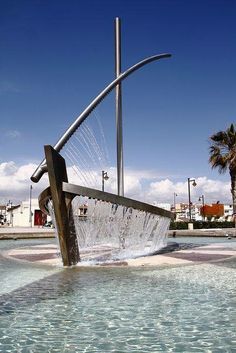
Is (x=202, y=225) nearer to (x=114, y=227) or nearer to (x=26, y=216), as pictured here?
(x=114, y=227)

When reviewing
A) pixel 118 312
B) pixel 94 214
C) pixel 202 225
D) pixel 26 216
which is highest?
pixel 26 216

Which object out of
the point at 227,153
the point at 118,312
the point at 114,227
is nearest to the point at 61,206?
the point at 114,227

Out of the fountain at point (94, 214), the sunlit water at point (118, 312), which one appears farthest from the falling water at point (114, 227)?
the sunlit water at point (118, 312)

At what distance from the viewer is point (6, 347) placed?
4027mm

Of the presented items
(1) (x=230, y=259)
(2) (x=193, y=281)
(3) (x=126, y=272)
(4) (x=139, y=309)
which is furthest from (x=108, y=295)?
(1) (x=230, y=259)

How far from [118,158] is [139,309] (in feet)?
31.7

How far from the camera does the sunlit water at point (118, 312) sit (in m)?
4.14

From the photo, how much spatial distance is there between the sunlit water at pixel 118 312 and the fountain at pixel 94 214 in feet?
5.06

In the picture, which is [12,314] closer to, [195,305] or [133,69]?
[195,305]

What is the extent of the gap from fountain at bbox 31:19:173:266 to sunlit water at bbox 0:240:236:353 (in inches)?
60.7

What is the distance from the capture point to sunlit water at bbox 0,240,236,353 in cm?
414

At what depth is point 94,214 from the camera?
36.2 feet

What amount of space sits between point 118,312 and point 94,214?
223 inches

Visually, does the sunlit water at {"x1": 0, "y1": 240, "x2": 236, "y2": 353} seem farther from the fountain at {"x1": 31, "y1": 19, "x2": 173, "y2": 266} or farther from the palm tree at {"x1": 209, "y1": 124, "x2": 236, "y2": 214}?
the palm tree at {"x1": 209, "y1": 124, "x2": 236, "y2": 214}
